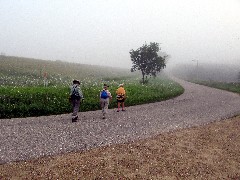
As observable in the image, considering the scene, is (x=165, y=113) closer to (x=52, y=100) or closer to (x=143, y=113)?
(x=143, y=113)

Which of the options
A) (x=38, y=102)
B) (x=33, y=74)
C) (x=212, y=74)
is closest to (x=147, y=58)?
(x=33, y=74)

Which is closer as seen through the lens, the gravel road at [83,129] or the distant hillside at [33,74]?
the gravel road at [83,129]

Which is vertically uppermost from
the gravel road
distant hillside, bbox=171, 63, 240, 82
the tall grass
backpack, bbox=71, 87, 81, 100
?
backpack, bbox=71, 87, 81, 100

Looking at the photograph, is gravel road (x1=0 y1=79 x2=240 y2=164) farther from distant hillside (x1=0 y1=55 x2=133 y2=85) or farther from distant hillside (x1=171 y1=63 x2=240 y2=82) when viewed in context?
distant hillside (x1=171 y1=63 x2=240 y2=82)

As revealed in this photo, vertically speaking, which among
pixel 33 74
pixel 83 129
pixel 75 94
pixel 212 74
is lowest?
pixel 212 74

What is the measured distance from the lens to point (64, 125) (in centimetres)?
1214

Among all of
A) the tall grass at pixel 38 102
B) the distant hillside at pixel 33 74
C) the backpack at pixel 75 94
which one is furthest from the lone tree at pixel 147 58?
the backpack at pixel 75 94

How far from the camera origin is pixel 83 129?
38.0ft

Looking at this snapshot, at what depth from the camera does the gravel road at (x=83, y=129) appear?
8.98 meters

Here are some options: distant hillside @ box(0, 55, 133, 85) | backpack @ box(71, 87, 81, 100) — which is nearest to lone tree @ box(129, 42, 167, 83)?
distant hillside @ box(0, 55, 133, 85)

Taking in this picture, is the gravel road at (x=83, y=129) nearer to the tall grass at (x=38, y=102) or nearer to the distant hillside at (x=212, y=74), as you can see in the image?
the tall grass at (x=38, y=102)

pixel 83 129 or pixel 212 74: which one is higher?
pixel 83 129

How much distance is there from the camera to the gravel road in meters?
8.98

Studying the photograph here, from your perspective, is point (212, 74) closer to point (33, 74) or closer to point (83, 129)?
point (33, 74)
